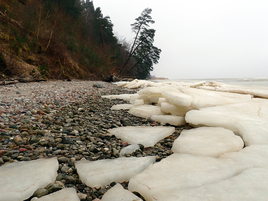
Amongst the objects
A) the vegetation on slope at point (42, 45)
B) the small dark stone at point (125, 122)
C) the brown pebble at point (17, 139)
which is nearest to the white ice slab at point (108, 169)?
the brown pebble at point (17, 139)

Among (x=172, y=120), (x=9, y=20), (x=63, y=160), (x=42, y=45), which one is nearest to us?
(x=63, y=160)

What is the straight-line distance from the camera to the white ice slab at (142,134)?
1562 millimetres

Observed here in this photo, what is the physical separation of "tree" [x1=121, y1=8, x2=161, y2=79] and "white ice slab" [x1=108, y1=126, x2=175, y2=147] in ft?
56.1

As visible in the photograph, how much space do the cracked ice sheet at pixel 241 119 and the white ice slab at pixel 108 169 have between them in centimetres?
92

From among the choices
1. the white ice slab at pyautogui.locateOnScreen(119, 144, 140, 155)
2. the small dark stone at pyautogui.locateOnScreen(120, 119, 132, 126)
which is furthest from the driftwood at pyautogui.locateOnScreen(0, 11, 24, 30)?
the white ice slab at pyautogui.locateOnScreen(119, 144, 140, 155)

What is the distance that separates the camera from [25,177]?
0.94 m

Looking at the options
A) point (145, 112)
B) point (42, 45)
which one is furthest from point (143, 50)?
point (145, 112)

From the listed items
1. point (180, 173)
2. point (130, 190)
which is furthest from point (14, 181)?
point (180, 173)

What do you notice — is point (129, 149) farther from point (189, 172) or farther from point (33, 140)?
point (33, 140)

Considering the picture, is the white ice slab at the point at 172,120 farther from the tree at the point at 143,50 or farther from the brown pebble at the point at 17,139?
the tree at the point at 143,50

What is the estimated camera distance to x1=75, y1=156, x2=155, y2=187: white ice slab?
1004 mm

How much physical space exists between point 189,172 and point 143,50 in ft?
64.0

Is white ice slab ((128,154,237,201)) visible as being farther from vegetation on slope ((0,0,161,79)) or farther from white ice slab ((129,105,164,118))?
vegetation on slope ((0,0,161,79))

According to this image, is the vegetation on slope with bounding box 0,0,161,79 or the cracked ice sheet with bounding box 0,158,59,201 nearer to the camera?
the cracked ice sheet with bounding box 0,158,59,201
